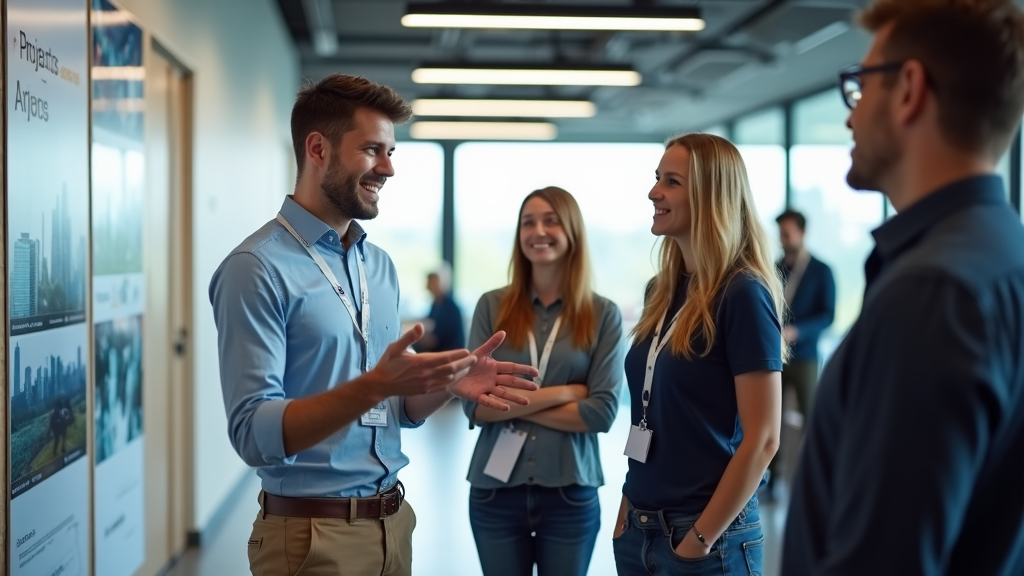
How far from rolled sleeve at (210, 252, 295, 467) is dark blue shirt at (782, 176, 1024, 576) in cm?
95

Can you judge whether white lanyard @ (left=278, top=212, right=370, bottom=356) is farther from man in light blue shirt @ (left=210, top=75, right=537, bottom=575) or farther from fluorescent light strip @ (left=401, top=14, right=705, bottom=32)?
fluorescent light strip @ (left=401, top=14, right=705, bottom=32)

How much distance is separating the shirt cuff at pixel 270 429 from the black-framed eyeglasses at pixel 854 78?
1067 millimetres

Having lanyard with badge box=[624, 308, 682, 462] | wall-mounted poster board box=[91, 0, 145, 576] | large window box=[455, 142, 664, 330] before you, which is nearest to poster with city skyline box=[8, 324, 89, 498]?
wall-mounted poster board box=[91, 0, 145, 576]

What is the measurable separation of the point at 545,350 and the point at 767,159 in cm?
928

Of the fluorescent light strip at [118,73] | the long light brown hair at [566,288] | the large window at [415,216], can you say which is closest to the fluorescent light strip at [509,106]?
the large window at [415,216]

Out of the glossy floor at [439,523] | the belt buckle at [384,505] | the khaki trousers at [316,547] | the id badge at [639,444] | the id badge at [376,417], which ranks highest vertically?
the id badge at [376,417]

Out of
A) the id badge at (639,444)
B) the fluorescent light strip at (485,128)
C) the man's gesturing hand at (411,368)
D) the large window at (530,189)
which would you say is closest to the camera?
the man's gesturing hand at (411,368)

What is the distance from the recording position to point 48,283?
2.45 metres

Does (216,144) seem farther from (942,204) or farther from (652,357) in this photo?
(942,204)

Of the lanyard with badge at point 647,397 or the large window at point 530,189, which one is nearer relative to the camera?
the lanyard with badge at point 647,397

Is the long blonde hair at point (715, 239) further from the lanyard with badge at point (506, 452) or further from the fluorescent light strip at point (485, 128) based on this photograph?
the fluorescent light strip at point (485, 128)

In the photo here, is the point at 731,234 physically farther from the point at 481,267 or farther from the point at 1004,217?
the point at 481,267

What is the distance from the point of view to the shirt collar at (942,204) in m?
1.08

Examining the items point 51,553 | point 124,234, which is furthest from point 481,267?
point 51,553
